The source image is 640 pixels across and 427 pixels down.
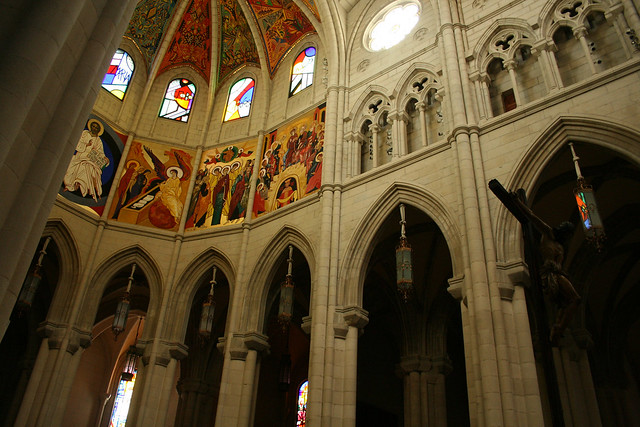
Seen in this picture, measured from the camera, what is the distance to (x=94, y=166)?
14.9 meters

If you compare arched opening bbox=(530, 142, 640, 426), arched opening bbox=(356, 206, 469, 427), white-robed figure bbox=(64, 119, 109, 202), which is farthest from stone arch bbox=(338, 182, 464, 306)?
white-robed figure bbox=(64, 119, 109, 202)

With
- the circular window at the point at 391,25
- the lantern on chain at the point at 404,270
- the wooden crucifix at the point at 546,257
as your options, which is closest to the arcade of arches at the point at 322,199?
the wooden crucifix at the point at 546,257

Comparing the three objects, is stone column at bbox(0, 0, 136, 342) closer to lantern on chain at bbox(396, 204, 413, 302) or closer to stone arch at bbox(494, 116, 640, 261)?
lantern on chain at bbox(396, 204, 413, 302)

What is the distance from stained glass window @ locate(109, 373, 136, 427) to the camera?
22328 mm

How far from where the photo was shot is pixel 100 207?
1473 centimetres

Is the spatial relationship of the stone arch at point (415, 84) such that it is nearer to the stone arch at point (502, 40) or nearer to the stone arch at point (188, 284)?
the stone arch at point (502, 40)

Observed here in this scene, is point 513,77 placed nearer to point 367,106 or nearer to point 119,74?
point 367,106

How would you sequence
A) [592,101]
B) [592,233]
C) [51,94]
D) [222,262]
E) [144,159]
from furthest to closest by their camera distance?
[144,159], [222,262], [592,101], [592,233], [51,94]

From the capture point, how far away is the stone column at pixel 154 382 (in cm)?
1245

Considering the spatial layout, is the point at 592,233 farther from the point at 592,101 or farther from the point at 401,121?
the point at 401,121

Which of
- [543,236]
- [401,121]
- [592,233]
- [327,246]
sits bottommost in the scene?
[543,236]

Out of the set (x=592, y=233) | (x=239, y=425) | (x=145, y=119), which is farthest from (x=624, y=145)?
(x=145, y=119)

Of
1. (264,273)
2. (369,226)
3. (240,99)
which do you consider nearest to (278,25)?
(240,99)

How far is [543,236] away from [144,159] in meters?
13.2
